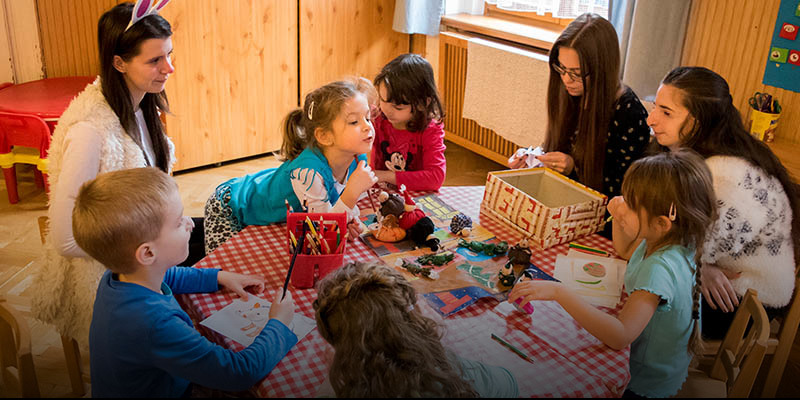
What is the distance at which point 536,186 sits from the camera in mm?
2000

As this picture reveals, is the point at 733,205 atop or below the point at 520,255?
atop

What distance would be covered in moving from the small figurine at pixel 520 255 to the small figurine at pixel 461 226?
17cm

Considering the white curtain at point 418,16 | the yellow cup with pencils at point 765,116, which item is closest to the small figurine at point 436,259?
the yellow cup with pencils at point 765,116

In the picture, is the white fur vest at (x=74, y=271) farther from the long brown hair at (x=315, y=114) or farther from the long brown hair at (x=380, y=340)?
the long brown hair at (x=380, y=340)

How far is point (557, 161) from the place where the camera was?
2.10 metres

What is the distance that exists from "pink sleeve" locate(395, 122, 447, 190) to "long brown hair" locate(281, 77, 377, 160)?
1.01 feet

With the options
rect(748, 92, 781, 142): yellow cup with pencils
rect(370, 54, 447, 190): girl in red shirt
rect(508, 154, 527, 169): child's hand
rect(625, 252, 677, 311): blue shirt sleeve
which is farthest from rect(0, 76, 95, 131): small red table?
rect(748, 92, 781, 142): yellow cup with pencils

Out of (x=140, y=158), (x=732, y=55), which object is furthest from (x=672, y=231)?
(x=732, y=55)

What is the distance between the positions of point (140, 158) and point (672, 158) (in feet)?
4.53

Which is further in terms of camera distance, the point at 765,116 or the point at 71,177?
the point at 765,116

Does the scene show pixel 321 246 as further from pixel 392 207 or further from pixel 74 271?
pixel 74 271

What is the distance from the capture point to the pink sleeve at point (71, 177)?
156cm

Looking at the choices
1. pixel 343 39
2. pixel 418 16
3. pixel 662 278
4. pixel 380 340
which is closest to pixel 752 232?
pixel 662 278

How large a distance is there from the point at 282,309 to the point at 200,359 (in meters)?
0.21
